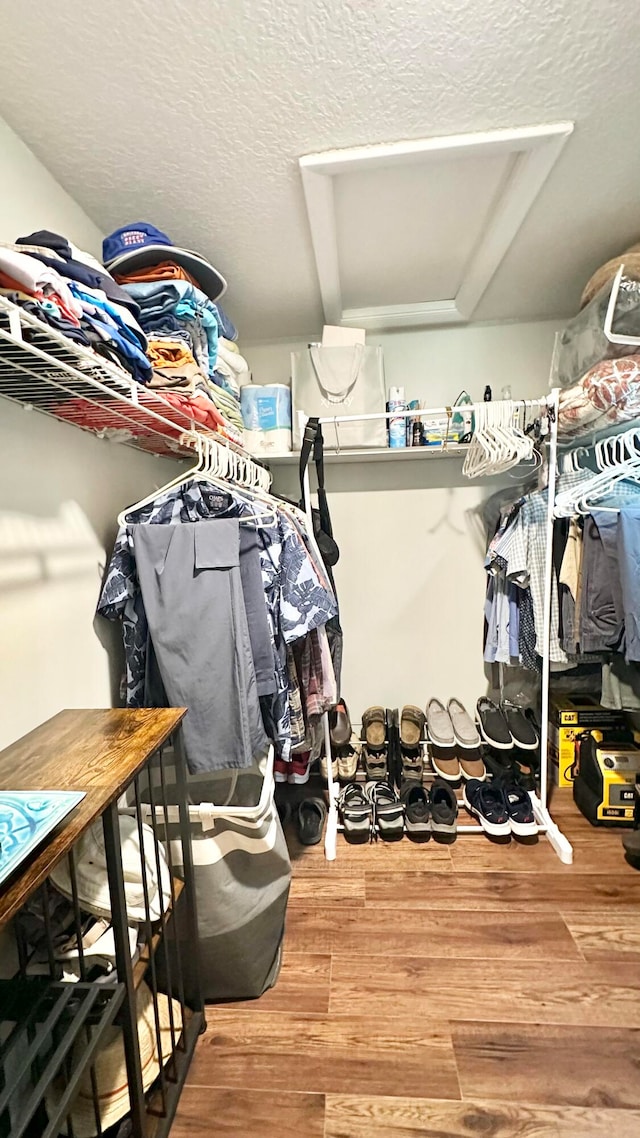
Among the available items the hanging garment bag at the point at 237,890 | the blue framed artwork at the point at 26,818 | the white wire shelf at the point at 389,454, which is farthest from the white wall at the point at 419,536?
the blue framed artwork at the point at 26,818

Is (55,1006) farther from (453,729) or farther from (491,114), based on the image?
(491,114)

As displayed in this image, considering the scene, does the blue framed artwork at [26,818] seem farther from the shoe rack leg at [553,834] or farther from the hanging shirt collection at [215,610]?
the shoe rack leg at [553,834]

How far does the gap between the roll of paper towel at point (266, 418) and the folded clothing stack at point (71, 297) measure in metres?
1.01

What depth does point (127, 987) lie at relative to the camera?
853 millimetres

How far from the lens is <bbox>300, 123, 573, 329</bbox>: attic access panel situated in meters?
1.30

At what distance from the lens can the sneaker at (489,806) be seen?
1969 mm

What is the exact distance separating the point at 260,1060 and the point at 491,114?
8.01 feet

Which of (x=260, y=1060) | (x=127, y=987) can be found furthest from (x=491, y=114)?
(x=260, y=1060)

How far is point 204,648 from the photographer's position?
1.27 m

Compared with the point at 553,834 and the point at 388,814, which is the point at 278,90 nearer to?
the point at 388,814

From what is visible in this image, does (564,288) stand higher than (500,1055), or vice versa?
(564,288)

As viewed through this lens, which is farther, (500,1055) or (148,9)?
(500,1055)

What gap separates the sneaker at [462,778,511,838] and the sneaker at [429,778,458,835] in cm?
8

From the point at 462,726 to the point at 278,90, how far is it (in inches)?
93.6
